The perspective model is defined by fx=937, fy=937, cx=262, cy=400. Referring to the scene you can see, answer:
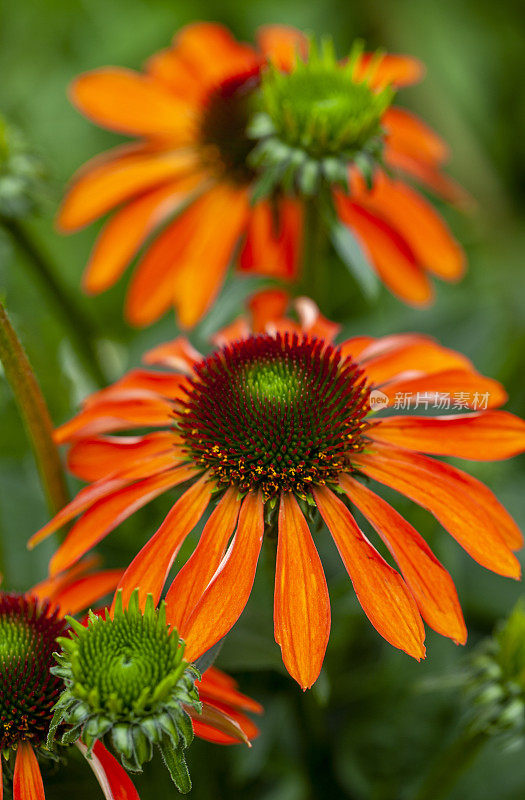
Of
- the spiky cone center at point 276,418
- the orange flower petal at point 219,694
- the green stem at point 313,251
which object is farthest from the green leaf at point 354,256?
the orange flower petal at point 219,694

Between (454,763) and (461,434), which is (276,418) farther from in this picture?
(454,763)

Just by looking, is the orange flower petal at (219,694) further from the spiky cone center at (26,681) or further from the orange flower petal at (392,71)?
the orange flower petal at (392,71)

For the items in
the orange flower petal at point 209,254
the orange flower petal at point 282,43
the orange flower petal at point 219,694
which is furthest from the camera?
the orange flower petal at point 282,43

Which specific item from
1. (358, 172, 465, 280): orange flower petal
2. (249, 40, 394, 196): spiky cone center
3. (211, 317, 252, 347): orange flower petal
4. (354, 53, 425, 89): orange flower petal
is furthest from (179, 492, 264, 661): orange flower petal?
(354, 53, 425, 89): orange flower petal

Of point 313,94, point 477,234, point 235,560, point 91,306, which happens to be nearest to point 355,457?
point 235,560

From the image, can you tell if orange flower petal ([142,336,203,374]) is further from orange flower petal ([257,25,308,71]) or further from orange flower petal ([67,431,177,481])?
orange flower petal ([257,25,308,71])

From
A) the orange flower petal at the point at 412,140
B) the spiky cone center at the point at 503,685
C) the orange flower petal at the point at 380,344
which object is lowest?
the spiky cone center at the point at 503,685

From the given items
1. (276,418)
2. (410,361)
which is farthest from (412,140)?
(276,418)

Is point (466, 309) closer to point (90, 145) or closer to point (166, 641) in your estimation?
point (166, 641)
